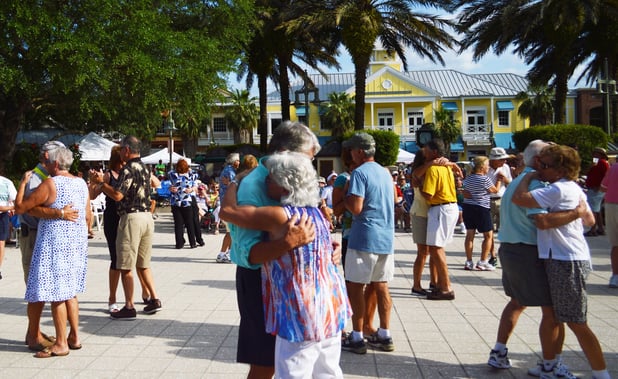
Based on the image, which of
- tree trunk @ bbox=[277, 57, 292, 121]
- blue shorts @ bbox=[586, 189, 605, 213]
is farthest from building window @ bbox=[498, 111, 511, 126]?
blue shorts @ bbox=[586, 189, 605, 213]

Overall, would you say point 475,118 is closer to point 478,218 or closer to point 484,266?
point 484,266

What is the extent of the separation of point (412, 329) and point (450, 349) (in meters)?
0.64

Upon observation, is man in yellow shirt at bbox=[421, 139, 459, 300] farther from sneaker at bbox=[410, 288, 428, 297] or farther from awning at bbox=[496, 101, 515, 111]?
awning at bbox=[496, 101, 515, 111]

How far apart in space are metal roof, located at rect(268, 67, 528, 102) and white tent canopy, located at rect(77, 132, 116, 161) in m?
34.8

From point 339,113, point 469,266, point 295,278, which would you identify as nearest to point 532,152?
point 295,278

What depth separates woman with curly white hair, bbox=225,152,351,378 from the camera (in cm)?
261

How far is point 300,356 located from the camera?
267cm

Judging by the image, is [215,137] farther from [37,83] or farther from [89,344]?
[89,344]

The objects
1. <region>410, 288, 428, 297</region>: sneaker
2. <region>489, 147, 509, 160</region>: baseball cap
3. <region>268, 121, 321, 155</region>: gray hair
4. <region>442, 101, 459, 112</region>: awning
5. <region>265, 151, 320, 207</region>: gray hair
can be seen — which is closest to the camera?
<region>265, 151, 320, 207</region>: gray hair

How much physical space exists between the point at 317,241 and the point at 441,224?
3.95m

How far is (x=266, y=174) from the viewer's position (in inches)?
109

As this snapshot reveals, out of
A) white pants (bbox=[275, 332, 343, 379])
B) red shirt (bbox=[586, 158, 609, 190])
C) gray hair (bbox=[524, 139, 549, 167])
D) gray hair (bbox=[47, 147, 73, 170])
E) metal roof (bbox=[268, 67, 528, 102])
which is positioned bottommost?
white pants (bbox=[275, 332, 343, 379])

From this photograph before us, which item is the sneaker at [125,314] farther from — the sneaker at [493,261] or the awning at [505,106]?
the awning at [505,106]

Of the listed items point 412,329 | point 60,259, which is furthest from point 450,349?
point 60,259
